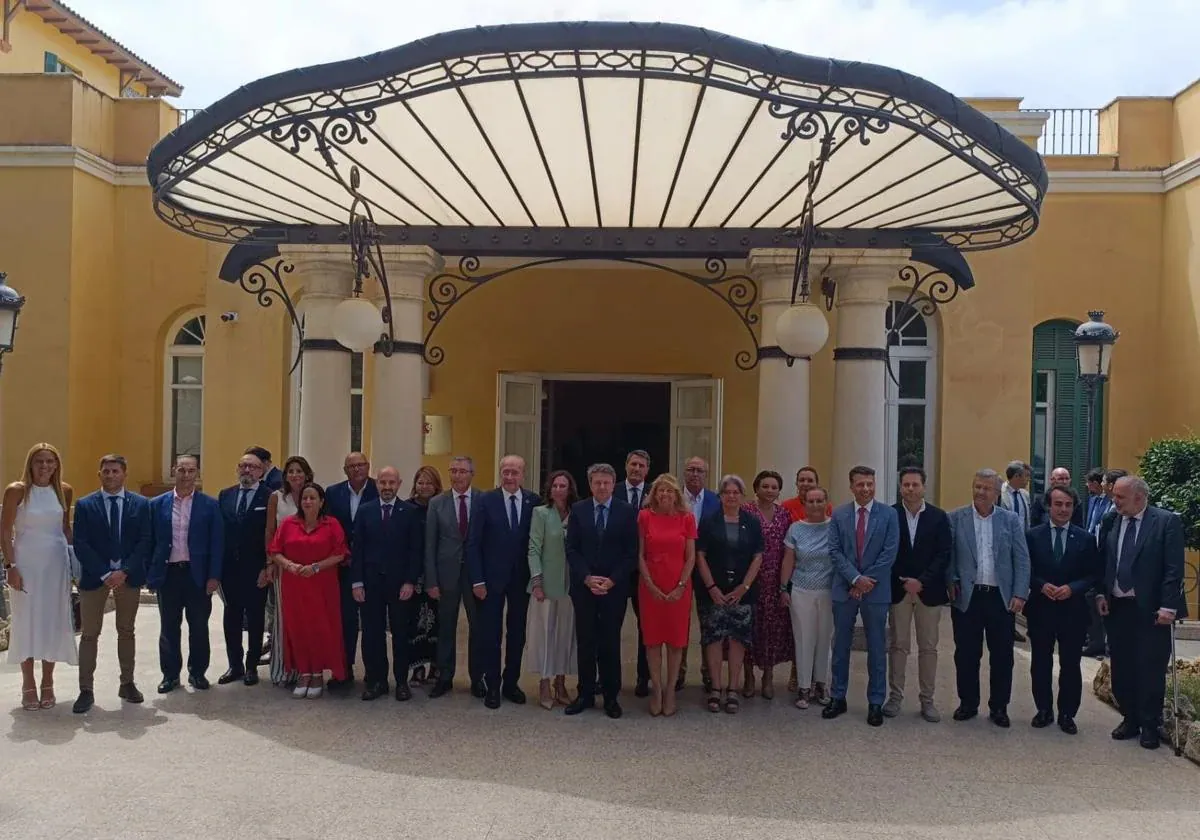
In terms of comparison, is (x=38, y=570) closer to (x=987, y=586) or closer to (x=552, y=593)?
(x=552, y=593)

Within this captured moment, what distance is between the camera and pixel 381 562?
6453 millimetres

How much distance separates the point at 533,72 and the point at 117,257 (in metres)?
10.2

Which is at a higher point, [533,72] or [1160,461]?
[533,72]

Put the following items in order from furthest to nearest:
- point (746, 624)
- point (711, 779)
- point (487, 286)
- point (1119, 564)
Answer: point (487, 286), point (746, 624), point (1119, 564), point (711, 779)

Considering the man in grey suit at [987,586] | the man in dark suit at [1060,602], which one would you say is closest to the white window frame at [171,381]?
the man in grey suit at [987,586]

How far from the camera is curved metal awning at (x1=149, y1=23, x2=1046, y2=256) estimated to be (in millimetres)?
5375

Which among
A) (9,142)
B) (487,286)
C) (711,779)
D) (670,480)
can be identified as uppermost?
(9,142)

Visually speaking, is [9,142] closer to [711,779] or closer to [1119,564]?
[711,779]

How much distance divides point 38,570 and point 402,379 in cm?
318

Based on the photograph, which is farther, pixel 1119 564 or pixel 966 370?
pixel 966 370

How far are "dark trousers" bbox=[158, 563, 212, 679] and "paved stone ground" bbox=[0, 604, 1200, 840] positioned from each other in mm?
190

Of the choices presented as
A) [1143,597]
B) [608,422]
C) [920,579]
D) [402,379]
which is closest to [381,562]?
[402,379]

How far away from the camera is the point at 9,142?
12938 mm

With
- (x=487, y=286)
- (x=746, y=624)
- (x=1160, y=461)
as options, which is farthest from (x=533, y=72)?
(x=1160, y=461)
